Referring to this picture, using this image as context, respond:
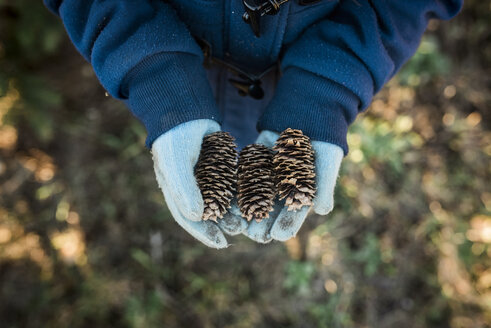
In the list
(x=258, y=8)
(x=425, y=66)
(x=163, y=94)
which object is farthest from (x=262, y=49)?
(x=425, y=66)

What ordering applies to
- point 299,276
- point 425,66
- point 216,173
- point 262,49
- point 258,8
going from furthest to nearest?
point 425,66, point 299,276, point 262,49, point 216,173, point 258,8

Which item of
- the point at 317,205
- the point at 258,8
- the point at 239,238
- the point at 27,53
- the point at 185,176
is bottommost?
the point at 239,238

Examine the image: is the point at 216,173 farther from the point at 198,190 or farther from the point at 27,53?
the point at 27,53

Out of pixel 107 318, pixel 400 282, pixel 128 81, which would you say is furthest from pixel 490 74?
pixel 107 318

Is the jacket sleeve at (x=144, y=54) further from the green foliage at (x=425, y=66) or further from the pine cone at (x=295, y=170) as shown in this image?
the green foliage at (x=425, y=66)

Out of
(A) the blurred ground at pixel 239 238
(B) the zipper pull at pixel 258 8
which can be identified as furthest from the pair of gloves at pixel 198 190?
(A) the blurred ground at pixel 239 238

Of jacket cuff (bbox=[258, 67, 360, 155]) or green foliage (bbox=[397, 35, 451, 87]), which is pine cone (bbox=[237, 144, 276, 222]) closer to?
jacket cuff (bbox=[258, 67, 360, 155])

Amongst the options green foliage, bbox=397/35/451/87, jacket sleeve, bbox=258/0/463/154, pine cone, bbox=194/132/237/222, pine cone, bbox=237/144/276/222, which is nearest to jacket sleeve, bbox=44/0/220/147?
pine cone, bbox=194/132/237/222

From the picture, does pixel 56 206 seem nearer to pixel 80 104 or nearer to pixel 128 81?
pixel 80 104
